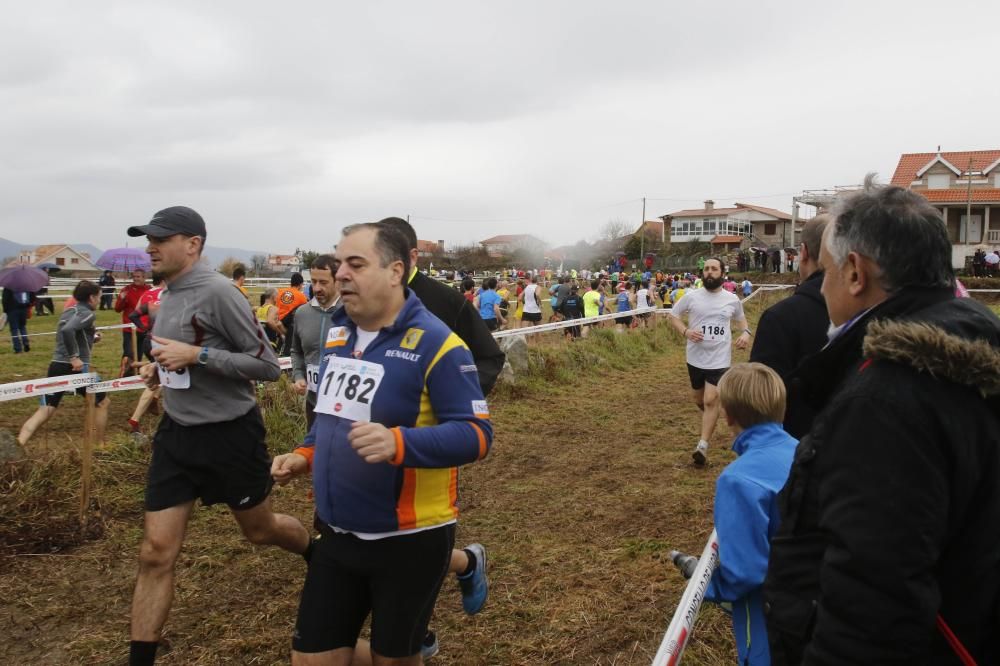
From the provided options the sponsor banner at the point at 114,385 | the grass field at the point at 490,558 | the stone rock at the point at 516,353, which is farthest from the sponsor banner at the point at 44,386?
the stone rock at the point at 516,353

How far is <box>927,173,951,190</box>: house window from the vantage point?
164ft

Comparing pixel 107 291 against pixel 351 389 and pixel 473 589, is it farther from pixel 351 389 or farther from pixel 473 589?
pixel 351 389

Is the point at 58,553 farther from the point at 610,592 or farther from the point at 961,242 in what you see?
the point at 961,242

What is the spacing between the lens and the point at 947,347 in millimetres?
1388

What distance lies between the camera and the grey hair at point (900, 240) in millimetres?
1602

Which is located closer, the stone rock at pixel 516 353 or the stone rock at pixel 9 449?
the stone rock at pixel 9 449

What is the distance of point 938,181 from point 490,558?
2221 inches

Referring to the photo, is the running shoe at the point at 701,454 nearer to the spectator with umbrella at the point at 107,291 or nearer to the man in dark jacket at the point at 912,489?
the man in dark jacket at the point at 912,489

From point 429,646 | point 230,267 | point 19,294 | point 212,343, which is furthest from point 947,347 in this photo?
point 19,294

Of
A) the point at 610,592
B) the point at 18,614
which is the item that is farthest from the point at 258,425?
the point at 610,592

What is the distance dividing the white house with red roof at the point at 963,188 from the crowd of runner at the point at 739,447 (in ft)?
165

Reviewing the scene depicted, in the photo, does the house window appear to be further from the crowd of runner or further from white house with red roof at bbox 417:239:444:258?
the crowd of runner

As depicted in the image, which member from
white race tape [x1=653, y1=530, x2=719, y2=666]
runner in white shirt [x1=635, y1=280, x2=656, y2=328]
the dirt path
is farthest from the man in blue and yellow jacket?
runner in white shirt [x1=635, y1=280, x2=656, y2=328]

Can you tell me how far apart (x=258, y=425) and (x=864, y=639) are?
3.13 m
